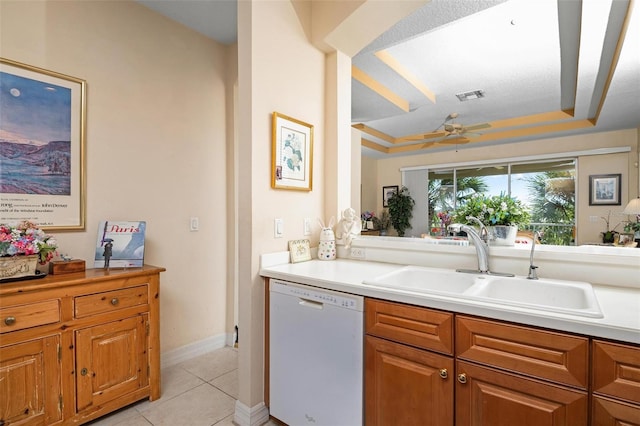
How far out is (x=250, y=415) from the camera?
1653 millimetres

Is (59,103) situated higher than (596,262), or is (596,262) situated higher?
(59,103)

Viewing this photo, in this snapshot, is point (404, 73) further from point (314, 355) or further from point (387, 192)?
point (387, 192)

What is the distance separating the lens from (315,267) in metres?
1.75

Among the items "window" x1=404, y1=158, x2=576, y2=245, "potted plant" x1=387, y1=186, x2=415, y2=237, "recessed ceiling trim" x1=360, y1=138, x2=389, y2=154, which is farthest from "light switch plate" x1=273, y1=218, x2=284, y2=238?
"potted plant" x1=387, y1=186, x2=415, y2=237

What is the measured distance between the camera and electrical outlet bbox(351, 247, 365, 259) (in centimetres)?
200

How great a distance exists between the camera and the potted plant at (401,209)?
6984 millimetres

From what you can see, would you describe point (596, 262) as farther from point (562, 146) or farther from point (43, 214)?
point (562, 146)

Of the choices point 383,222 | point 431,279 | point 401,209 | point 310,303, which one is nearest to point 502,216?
point 431,279

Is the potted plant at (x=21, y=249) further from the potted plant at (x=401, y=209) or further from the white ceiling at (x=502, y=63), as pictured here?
the potted plant at (x=401, y=209)

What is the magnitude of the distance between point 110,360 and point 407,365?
5.40 feet

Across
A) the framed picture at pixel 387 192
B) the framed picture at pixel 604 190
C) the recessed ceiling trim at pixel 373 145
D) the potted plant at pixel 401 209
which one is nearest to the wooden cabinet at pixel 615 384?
the recessed ceiling trim at pixel 373 145

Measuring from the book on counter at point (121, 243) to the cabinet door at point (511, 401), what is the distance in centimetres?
196

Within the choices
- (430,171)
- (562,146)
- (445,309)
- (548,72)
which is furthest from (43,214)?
(562,146)

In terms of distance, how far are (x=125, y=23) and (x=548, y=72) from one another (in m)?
4.18
